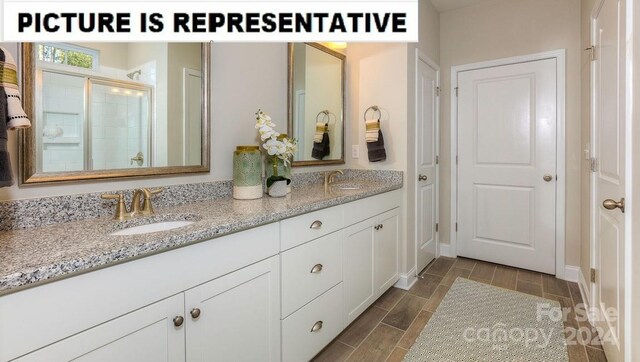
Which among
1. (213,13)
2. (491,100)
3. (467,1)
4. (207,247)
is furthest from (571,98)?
(207,247)

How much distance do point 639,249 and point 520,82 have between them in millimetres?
2162

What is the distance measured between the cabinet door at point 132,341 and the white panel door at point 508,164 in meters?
2.92

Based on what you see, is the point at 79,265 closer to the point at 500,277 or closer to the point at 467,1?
the point at 500,277

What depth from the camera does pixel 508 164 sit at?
284 cm

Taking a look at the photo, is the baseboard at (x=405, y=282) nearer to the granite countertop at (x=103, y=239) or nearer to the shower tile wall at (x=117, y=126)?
the granite countertop at (x=103, y=239)

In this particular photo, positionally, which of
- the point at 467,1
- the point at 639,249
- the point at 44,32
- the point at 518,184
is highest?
the point at 467,1

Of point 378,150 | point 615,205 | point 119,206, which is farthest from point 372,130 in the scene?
point 119,206

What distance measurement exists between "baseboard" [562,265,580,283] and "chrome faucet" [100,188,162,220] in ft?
10.5

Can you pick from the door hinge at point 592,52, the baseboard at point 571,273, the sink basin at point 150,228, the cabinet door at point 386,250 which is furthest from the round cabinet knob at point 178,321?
the baseboard at point 571,273

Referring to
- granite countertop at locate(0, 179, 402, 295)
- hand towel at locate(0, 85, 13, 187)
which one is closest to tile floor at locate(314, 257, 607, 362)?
granite countertop at locate(0, 179, 402, 295)

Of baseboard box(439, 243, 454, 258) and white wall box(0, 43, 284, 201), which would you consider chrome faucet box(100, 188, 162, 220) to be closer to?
white wall box(0, 43, 284, 201)

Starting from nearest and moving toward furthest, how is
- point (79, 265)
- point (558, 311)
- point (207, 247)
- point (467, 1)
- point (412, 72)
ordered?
point (79, 265), point (207, 247), point (558, 311), point (412, 72), point (467, 1)

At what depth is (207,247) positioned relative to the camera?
1027 mm

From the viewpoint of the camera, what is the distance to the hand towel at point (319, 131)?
2395mm
